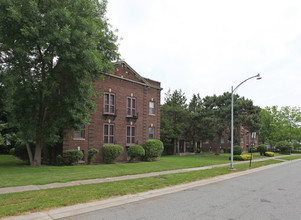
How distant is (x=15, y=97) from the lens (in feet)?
52.1

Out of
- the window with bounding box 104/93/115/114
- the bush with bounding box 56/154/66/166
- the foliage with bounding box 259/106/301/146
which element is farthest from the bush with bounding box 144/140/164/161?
the foliage with bounding box 259/106/301/146

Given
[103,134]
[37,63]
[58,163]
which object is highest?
[37,63]

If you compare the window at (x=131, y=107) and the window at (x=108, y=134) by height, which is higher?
the window at (x=131, y=107)

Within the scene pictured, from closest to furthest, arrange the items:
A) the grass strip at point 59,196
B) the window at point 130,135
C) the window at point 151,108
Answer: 1. the grass strip at point 59,196
2. the window at point 130,135
3. the window at point 151,108

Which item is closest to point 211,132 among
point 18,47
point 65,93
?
point 65,93

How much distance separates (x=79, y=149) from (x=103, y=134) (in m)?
2.90

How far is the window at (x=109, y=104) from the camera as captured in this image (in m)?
23.1

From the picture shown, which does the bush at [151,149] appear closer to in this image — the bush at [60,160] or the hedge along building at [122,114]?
the hedge along building at [122,114]

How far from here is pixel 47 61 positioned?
50.6 feet

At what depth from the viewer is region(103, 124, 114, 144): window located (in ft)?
74.8

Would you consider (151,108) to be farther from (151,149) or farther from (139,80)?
(151,149)

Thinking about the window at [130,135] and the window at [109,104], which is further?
the window at [130,135]

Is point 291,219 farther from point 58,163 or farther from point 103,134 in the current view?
point 103,134

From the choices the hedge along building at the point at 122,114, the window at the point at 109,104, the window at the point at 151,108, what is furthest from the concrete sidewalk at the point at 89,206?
the window at the point at 151,108
